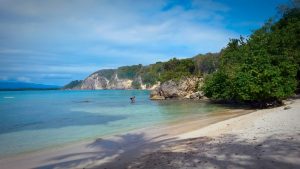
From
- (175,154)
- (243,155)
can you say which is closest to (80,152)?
(175,154)

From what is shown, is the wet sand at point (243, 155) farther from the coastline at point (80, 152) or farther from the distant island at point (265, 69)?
the distant island at point (265, 69)

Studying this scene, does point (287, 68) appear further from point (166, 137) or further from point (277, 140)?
point (277, 140)

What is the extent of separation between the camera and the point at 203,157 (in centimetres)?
1007

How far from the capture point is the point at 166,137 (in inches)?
698

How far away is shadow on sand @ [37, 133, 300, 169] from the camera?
865 cm

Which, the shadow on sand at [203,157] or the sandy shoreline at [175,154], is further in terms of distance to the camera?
the sandy shoreline at [175,154]

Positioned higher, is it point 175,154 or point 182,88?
point 182,88

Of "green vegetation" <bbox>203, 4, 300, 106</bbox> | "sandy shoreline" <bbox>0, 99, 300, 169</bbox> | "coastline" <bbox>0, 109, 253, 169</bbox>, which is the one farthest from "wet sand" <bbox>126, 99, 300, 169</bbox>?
"green vegetation" <bbox>203, 4, 300, 106</bbox>

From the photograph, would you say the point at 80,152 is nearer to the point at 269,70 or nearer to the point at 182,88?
the point at 269,70

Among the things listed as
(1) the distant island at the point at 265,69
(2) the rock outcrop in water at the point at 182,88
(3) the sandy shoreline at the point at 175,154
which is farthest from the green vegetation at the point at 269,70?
(2) the rock outcrop in water at the point at 182,88

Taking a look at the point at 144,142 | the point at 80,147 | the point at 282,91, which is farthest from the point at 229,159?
the point at 282,91

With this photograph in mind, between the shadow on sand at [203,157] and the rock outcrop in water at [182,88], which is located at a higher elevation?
the rock outcrop in water at [182,88]

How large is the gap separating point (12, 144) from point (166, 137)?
9.47 meters

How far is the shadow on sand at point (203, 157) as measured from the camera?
865 centimetres
